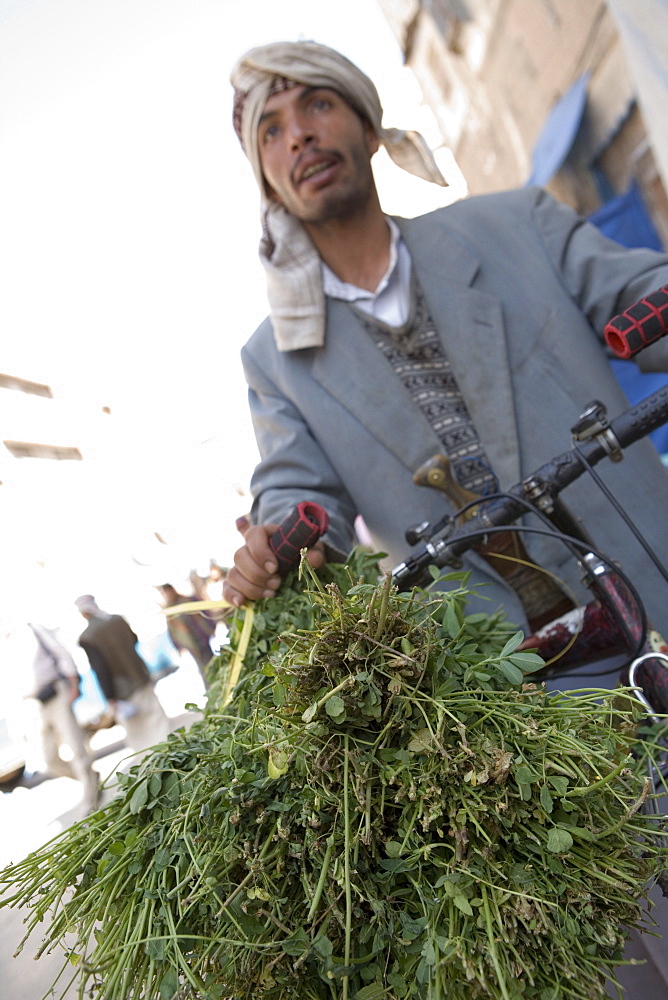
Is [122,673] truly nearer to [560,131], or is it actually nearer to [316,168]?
[316,168]

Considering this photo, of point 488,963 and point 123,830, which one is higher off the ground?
point 123,830

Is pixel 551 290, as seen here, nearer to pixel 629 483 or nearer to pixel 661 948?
pixel 629 483

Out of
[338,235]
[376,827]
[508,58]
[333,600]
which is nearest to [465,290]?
[338,235]

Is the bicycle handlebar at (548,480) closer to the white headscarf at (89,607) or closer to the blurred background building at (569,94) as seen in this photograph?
the blurred background building at (569,94)

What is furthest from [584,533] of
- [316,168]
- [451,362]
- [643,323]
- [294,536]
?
[316,168]

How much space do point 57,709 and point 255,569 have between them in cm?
494

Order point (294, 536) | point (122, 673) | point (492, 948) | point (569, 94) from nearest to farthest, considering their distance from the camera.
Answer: point (492, 948)
point (294, 536)
point (122, 673)
point (569, 94)

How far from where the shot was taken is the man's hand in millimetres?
1194

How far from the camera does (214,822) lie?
0.74 metres

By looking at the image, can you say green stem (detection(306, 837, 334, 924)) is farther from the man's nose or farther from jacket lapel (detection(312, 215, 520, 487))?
the man's nose

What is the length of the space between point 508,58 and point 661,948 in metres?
11.4

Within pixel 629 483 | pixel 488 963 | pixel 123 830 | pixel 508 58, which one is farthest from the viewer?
pixel 508 58

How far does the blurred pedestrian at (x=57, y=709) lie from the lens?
5246 millimetres

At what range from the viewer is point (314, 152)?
1.80m
